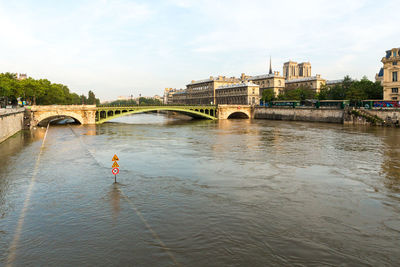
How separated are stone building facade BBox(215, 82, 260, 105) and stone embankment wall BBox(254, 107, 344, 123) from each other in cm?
2912

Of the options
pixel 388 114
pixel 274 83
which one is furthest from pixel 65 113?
pixel 274 83

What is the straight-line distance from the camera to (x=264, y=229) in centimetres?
1152

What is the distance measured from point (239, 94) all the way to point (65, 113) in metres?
81.0

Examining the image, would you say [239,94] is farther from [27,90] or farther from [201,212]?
[201,212]

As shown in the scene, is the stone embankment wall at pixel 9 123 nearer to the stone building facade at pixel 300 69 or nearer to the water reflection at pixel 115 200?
the water reflection at pixel 115 200

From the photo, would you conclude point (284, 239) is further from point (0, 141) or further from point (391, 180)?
point (0, 141)

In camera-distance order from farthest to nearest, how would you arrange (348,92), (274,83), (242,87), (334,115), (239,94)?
(274,83)
(239,94)
(242,87)
(348,92)
(334,115)

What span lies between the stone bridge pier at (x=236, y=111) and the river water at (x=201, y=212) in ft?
209

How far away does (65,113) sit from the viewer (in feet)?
201

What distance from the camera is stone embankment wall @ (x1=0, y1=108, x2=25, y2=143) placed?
35.5 m

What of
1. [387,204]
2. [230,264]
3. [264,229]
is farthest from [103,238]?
[387,204]

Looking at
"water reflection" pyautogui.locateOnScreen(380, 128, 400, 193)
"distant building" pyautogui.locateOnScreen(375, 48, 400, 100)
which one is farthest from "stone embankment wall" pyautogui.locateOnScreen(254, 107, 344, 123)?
"water reflection" pyautogui.locateOnScreen(380, 128, 400, 193)

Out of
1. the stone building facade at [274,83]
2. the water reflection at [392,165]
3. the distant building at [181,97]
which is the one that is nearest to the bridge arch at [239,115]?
the stone building facade at [274,83]

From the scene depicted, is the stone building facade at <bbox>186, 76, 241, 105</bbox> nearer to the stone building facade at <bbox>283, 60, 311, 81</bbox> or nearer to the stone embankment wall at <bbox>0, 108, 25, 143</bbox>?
the stone building facade at <bbox>283, 60, 311, 81</bbox>
